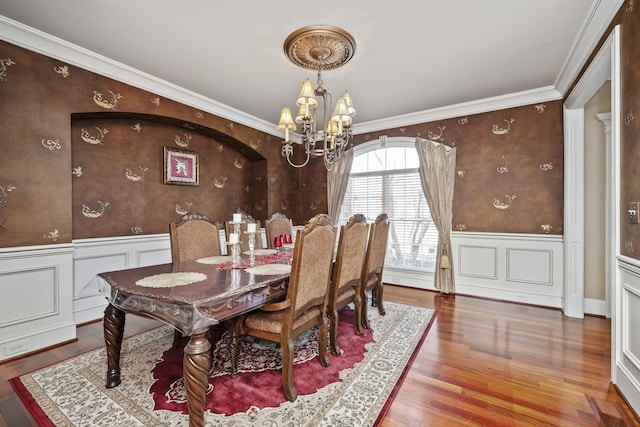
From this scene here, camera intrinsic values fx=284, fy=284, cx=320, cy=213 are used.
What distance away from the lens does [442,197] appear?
395cm

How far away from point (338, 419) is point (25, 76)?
11.4 feet

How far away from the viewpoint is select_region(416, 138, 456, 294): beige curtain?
3857 mm

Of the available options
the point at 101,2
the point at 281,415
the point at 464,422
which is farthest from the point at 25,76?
the point at 464,422

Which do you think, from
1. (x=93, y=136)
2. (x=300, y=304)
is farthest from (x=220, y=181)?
(x=300, y=304)

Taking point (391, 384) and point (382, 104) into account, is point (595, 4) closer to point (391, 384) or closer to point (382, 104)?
point (382, 104)

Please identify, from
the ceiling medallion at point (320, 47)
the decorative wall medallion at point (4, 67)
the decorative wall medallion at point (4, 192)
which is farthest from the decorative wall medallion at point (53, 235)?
the ceiling medallion at point (320, 47)

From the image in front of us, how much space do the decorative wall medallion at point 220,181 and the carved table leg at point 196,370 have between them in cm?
324

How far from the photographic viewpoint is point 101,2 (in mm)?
1968

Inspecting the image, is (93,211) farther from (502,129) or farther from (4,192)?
(502,129)

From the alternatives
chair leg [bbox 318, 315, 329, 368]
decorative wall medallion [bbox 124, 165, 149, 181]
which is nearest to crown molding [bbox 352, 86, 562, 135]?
decorative wall medallion [bbox 124, 165, 149, 181]

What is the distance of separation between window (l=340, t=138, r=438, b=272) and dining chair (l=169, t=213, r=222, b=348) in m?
2.69

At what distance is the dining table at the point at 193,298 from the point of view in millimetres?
1332

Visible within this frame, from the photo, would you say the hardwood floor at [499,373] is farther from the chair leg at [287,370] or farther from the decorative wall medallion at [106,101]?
the decorative wall medallion at [106,101]

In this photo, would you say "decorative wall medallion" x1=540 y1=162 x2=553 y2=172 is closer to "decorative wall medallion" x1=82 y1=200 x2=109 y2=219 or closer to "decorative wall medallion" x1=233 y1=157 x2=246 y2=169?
"decorative wall medallion" x1=233 y1=157 x2=246 y2=169
